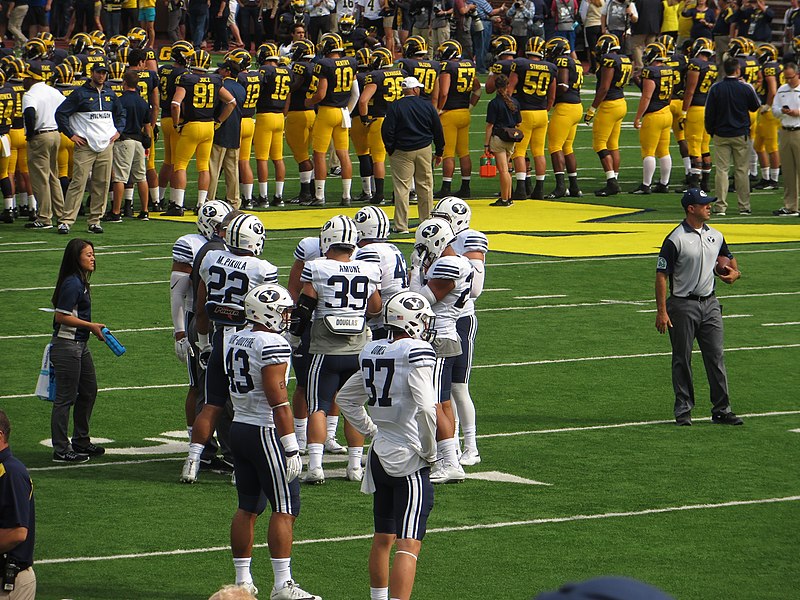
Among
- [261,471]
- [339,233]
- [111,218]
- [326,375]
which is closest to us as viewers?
[261,471]

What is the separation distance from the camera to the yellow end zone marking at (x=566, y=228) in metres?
Result: 19.2

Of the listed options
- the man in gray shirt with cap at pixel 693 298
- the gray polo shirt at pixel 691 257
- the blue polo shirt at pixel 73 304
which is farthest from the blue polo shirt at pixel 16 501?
the gray polo shirt at pixel 691 257

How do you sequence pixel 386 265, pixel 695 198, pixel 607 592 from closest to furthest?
pixel 607 592
pixel 386 265
pixel 695 198

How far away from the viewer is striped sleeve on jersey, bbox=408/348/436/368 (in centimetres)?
743

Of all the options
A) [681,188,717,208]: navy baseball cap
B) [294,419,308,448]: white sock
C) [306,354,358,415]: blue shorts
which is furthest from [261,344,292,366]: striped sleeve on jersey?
[681,188,717,208]: navy baseball cap

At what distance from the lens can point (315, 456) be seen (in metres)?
9.73

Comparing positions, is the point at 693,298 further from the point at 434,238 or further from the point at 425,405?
the point at 425,405

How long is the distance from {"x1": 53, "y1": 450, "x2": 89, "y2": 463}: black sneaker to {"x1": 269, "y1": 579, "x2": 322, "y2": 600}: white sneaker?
328 cm

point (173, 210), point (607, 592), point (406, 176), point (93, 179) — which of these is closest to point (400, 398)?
point (607, 592)

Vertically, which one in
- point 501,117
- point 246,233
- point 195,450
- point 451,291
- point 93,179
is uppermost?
point 246,233

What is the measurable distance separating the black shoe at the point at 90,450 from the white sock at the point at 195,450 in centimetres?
115

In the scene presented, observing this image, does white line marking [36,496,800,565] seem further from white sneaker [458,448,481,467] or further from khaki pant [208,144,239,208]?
khaki pant [208,144,239,208]

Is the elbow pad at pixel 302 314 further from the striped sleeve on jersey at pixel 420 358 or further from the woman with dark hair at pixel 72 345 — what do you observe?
the striped sleeve on jersey at pixel 420 358

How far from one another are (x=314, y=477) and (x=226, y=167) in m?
11.4
